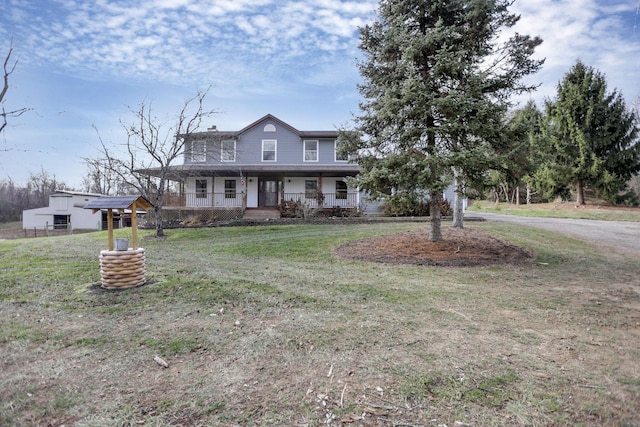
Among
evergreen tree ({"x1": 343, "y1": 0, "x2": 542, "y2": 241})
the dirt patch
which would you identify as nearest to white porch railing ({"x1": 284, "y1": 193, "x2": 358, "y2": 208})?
the dirt patch

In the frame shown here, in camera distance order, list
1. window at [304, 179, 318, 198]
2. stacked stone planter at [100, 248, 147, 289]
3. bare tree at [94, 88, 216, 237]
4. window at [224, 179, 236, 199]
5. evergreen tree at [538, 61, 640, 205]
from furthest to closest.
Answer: evergreen tree at [538, 61, 640, 205], window at [304, 179, 318, 198], window at [224, 179, 236, 199], bare tree at [94, 88, 216, 237], stacked stone planter at [100, 248, 147, 289]

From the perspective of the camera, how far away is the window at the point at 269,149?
831 inches

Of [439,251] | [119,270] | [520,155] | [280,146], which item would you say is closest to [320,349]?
[119,270]

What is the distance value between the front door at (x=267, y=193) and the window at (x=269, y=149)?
164 centimetres

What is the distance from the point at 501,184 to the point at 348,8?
7.13 meters

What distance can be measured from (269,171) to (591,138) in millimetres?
23931

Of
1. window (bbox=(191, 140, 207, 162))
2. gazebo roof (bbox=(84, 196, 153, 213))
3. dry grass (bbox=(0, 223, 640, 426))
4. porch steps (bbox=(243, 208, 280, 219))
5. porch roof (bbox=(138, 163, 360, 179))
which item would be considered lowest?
dry grass (bbox=(0, 223, 640, 426))

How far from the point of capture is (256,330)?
3.84 metres

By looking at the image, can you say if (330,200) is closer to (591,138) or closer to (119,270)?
(119,270)

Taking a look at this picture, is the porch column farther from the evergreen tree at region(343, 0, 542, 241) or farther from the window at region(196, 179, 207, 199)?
the evergreen tree at region(343, 0, 542, 241)

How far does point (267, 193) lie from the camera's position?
71.8 ft

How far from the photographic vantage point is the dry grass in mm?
2375

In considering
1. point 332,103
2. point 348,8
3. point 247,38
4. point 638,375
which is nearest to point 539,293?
point 638,375

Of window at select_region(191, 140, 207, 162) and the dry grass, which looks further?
window at select_region(191, 140, 207, 162)
